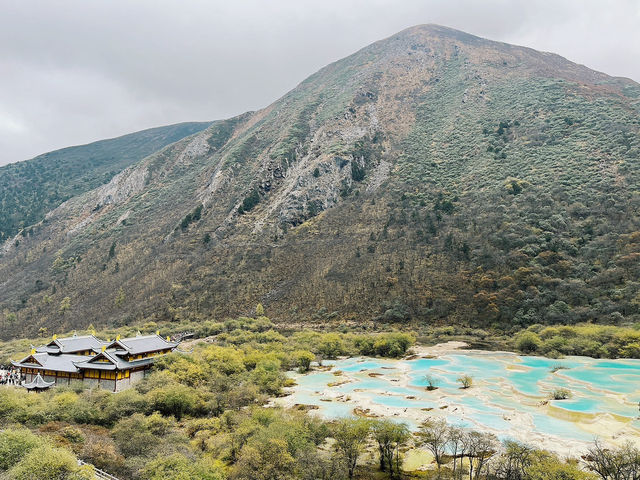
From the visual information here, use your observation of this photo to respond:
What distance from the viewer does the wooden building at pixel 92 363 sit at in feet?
103

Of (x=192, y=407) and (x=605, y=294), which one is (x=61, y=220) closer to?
(x=192, y=407)

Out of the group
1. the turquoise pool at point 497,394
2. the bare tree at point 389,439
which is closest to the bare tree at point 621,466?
the turquoise pool at point 497,394

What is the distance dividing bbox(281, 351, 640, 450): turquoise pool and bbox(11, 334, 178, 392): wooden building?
13.8 meters

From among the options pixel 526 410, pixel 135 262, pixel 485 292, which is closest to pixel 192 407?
pixel 526 410

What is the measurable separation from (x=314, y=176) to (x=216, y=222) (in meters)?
26.3

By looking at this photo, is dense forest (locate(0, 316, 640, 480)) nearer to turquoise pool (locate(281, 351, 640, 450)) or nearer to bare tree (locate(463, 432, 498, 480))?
Answer: bare tree (locate(463, 432, 498, 480))

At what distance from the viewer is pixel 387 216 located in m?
78.4

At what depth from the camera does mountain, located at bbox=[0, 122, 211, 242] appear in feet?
483

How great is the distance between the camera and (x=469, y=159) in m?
86.1

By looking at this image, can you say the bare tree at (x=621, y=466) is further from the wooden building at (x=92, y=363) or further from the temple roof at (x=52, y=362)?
the temple roof at (x=52, y=362)

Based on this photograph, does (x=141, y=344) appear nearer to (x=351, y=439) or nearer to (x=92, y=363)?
(x=92, y=363)

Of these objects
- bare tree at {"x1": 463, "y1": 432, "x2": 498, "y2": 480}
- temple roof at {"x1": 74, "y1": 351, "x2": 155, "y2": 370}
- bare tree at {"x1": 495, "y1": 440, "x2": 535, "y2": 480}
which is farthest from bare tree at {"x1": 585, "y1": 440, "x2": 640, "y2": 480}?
temple roof at {"x1": 74, "y1": 351, "x2": 155, "y2": 370}

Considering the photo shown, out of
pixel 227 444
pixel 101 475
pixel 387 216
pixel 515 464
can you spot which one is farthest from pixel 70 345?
pixel 387 216

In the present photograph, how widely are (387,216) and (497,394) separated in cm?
5270
